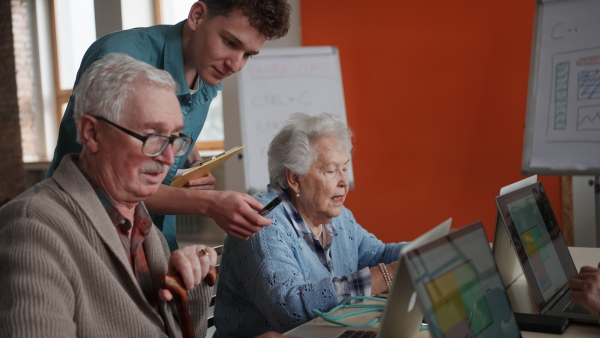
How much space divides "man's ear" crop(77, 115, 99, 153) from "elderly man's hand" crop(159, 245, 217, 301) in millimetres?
294

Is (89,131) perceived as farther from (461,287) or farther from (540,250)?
(540,250)

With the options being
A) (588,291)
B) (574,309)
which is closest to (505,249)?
(574,309)

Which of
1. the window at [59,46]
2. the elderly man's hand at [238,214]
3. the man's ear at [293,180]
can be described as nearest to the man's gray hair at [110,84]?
the elderly man's hand at [238,214]

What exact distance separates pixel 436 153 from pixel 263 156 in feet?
3.56

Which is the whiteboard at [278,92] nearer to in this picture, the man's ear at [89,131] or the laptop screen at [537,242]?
the laptop screen at [537,242]

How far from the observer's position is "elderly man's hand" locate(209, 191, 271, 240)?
1.66 metres

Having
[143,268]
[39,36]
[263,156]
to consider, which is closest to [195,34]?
[143,268]

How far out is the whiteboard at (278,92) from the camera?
3900mm

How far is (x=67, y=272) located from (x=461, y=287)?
0.73 metres

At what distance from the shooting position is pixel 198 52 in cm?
200

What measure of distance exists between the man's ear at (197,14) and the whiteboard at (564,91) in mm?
2025

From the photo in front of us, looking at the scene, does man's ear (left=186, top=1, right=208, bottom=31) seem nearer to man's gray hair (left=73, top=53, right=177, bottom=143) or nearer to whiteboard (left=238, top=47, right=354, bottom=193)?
man's gray hair (left=73, top=53, right=177, bottom=143)

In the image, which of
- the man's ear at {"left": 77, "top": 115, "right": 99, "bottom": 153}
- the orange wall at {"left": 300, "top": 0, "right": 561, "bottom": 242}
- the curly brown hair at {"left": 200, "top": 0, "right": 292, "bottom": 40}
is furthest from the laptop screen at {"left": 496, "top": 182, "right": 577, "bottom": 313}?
the orange wall at {"left": 300, "top": 0, "right": 561, "bottom": 242}

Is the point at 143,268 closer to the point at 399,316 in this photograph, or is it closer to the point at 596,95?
the point at 399,316
